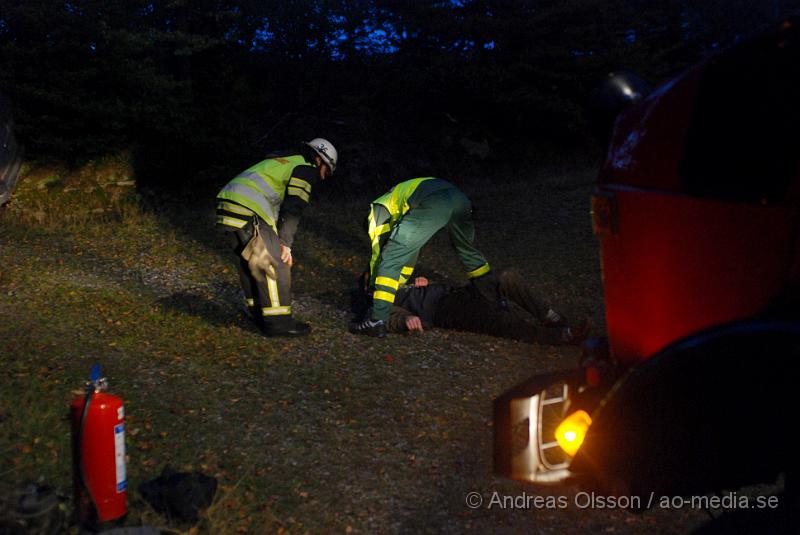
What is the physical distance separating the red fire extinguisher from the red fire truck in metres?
1.66

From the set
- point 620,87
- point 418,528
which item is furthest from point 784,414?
point 418,528

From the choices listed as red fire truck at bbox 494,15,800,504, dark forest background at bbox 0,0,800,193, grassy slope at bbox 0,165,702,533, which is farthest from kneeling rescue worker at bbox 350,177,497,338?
dark forest background at bbox 0,0,800,193

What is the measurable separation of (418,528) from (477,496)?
413 millimetres

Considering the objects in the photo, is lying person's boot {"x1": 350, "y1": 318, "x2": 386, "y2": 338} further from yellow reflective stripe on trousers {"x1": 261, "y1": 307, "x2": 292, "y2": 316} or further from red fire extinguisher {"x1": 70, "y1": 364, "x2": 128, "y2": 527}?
red fire extinguisher {"x1": 70, "y1": 364, "x2": 128, "y2": 527}

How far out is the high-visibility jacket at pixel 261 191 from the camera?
Result: 6215 mm

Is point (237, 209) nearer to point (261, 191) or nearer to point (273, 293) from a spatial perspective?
point (261, 191)

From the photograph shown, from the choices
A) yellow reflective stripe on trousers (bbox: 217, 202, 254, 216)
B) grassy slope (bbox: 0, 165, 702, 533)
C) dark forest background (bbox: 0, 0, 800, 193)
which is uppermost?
dark forest background (bbox: 0, 0, 800, 193)

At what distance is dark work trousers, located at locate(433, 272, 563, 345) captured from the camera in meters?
6.22

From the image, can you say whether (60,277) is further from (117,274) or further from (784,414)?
(784,414)

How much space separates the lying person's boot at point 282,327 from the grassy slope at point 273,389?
0.13 meters

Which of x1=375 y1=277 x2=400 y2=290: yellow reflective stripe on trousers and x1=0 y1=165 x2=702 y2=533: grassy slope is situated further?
x1=375 y1=277 x2=400 y2=290: yellow reflective stripe on trousers

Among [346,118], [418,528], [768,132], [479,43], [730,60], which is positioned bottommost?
[418,528]

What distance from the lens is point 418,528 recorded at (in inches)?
134

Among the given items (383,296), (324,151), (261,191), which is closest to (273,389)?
(383,296)
